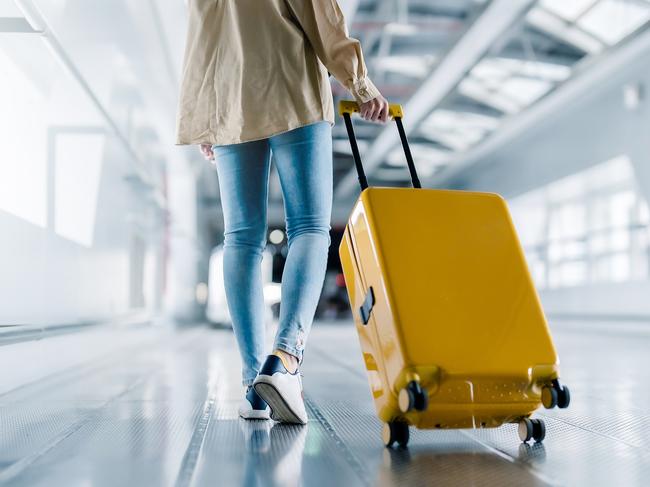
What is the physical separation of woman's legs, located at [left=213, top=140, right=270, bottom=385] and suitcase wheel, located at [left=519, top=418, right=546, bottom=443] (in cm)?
70

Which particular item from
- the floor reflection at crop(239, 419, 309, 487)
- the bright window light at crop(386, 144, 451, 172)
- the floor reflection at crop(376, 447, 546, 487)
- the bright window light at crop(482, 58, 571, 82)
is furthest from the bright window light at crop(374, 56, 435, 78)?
the floor reflection at crop(376, 447, 546, 487)

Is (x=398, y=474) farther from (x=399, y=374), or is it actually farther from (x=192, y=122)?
(x=192, y=122)

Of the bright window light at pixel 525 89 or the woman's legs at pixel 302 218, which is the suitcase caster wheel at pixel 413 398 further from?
the bright window light at pixel 525 89

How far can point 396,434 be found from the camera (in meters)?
1.39

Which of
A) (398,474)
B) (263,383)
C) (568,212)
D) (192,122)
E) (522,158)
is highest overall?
(522,158)

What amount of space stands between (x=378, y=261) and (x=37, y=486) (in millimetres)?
760

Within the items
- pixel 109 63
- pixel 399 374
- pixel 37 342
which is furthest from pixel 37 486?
pixel 109 63

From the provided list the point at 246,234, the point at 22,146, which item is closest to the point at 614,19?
the point at 22,146

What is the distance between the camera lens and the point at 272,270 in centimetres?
2333

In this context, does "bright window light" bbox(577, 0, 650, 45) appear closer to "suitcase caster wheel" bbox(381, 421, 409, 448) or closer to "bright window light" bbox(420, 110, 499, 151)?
"bright window light" bbox(420, 110, 499, 151)

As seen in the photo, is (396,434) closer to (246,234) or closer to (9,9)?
(246,234)

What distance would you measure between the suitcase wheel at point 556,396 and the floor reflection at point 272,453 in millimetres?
511

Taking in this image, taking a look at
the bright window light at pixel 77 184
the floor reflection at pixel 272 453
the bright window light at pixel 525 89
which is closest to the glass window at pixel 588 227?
the bright window light at pixel 525 89

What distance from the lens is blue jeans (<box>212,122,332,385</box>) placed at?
1.65m
